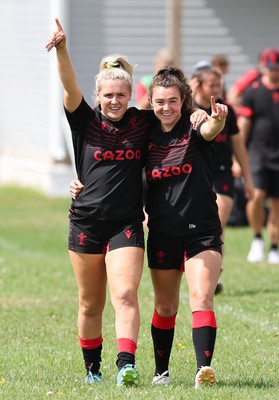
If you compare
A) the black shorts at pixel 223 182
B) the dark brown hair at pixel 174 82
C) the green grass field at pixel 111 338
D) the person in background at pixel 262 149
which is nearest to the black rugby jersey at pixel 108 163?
the dark brown hair at pixel 174 82

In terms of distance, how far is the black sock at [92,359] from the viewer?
6.83 m

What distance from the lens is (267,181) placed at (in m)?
13.9

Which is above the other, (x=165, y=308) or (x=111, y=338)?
(x=165, y=308)

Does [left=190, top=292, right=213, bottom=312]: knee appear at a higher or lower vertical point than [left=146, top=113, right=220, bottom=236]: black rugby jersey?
lower

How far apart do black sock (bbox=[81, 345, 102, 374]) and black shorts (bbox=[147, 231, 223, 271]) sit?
0.69 meters

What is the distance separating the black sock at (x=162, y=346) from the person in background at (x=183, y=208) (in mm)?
→ 257

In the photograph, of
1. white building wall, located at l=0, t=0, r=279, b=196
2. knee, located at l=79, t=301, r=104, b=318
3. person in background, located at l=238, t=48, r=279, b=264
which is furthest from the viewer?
white building wall, located at l=0, t=0, r=279, b=196

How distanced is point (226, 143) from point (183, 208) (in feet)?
13.5

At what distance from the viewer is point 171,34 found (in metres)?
19.6

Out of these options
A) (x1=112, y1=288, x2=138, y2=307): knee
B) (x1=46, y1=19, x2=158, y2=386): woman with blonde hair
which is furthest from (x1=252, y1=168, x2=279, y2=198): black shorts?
(x1=112, y1=288, x2=138, y2=307): knee

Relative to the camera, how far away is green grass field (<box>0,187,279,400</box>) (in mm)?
6422

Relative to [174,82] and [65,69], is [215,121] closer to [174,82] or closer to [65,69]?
[174,82]

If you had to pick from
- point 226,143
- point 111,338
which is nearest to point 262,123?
point 226,143

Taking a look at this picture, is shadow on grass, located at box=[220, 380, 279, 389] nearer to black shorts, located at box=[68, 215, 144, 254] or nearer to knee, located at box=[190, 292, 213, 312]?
knee, located at box=[190, 292, 213, 312]
